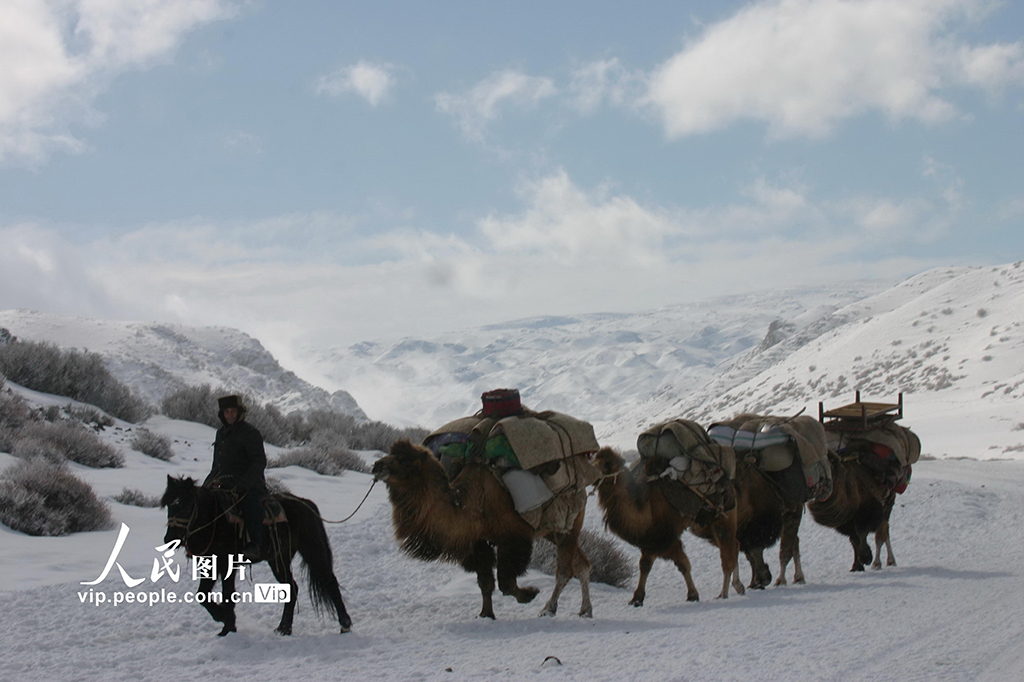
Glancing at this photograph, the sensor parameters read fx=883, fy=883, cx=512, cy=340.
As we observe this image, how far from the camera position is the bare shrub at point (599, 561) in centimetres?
1109

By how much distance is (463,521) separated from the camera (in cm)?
826

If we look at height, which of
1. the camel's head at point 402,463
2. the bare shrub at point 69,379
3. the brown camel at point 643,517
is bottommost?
the brown camel at point 643,517

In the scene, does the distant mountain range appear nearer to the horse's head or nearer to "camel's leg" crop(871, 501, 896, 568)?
"camel's leg" crop(871, 501, 896, 568)

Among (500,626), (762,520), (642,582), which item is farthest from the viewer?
(762,520)

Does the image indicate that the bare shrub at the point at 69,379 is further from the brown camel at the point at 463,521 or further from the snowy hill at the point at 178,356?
the brown camel at the point at 463,521

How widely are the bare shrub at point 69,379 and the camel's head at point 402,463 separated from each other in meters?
13.2

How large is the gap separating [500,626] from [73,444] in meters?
9.40

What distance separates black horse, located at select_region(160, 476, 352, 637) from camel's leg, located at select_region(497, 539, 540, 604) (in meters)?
1.57

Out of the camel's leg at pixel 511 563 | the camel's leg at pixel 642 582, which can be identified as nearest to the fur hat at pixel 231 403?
the camel's leg at pixel 511 563

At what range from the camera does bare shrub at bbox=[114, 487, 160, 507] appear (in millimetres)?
12211

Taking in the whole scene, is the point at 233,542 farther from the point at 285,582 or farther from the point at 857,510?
the point at 857,510

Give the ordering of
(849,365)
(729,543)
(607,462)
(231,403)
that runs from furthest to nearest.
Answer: (849,365)
(729,543)
(607,462)
(231,403)

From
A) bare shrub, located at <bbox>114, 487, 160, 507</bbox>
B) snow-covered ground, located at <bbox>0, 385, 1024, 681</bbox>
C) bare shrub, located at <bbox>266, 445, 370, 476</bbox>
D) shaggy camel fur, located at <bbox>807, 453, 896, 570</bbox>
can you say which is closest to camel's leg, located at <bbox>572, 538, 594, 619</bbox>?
snow-covered ground, located at <bbox>0, 385, 1024, 681</bbox>

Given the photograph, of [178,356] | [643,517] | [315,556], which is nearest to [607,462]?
[643,517]
